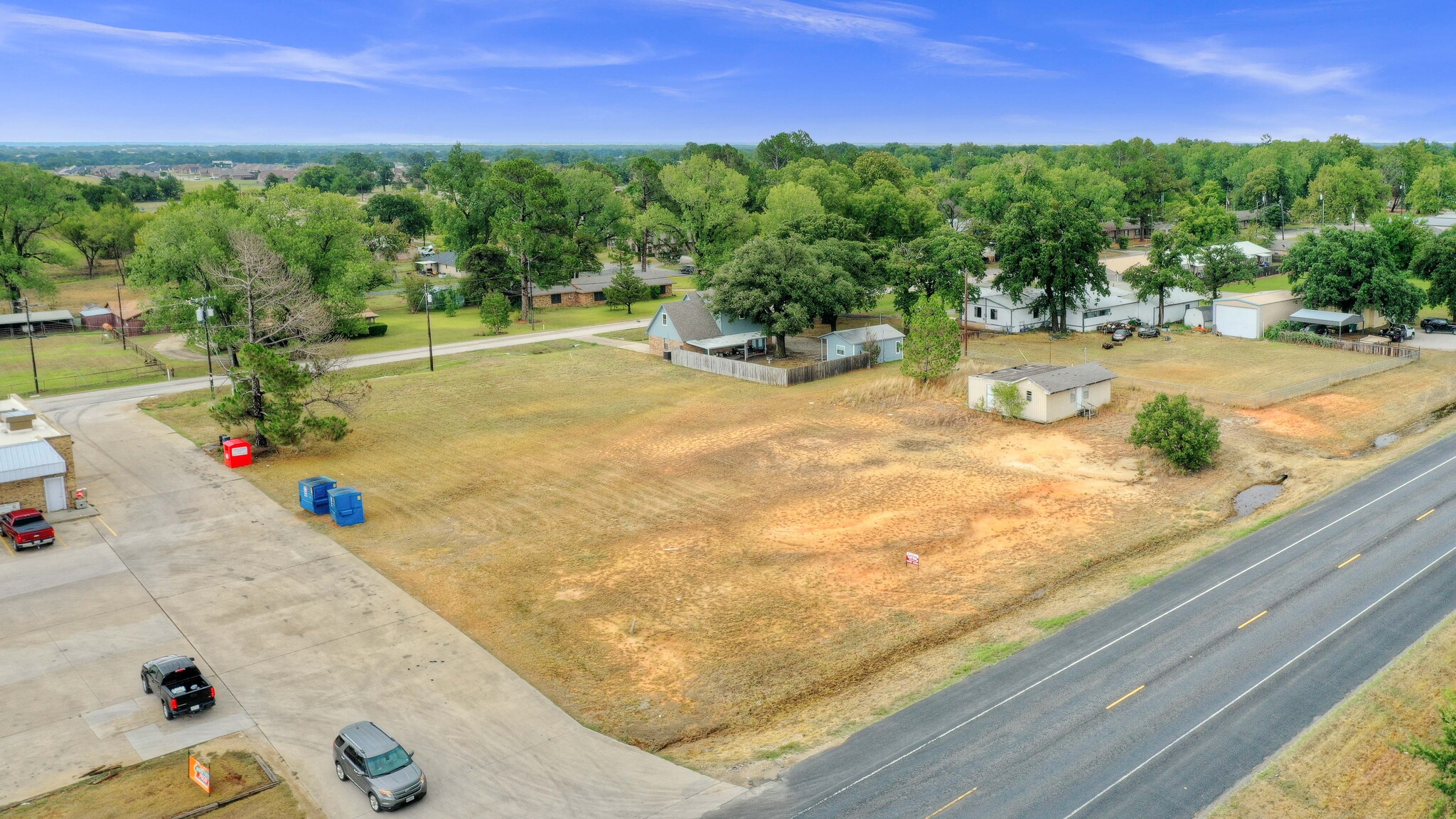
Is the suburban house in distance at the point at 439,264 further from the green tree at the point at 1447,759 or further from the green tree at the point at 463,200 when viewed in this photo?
the green tree at the point at 1447,759

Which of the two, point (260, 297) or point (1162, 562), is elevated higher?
point (260, 297)

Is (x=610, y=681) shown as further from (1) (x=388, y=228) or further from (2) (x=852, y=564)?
(1) (x=388, y=228)

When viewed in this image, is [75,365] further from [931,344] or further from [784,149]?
[784,149]

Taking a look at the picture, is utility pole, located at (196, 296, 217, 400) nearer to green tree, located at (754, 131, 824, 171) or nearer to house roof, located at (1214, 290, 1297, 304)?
house roof, located at (1214, 290, 1297, 304)

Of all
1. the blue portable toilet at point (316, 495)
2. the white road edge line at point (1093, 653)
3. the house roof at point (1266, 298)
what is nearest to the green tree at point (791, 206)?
the house roof at point (1266, 298)

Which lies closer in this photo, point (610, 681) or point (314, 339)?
point (610, 681)

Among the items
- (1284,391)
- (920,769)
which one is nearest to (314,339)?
(920,769)

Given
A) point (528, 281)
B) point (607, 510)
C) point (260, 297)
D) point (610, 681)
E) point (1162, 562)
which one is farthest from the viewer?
point (528, 281)
